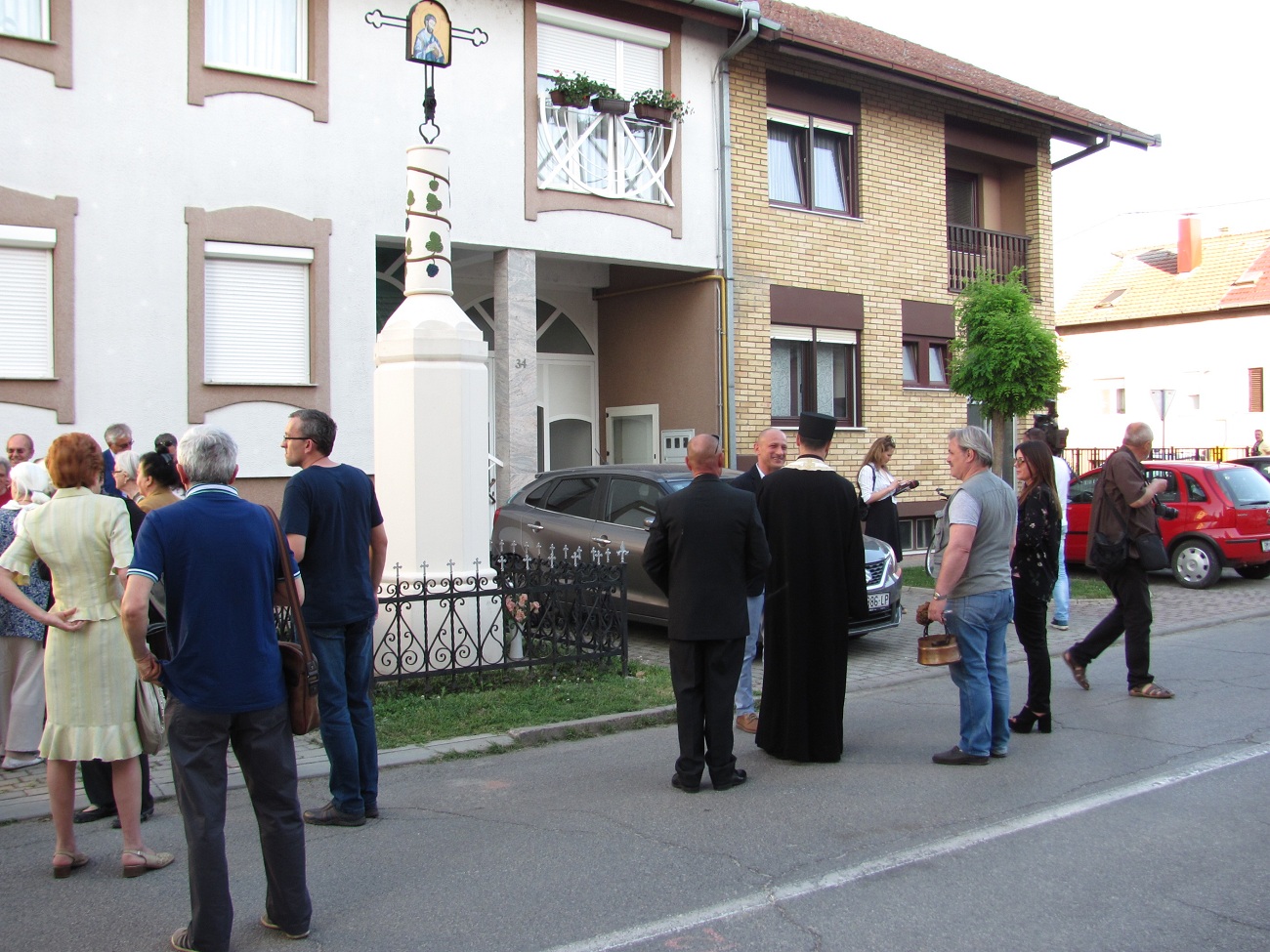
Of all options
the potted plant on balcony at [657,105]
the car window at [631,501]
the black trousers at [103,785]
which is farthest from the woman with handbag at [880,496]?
the black trousers at [103,785]

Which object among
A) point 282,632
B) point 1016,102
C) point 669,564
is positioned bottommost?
point 282,632

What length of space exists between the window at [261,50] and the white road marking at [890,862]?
34.8 feet

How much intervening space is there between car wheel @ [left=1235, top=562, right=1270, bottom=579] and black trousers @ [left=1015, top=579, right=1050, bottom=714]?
31.9 feet

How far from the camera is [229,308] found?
1248 centimetres

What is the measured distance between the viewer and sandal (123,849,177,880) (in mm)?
4898

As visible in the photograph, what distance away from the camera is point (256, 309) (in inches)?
497

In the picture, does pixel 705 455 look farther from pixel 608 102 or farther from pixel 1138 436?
pixel 608 102

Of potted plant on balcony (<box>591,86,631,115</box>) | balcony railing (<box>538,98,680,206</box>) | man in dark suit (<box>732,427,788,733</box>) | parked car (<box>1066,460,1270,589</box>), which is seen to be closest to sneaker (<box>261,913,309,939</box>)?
man in dark suit (<box>732,427,788,733</box>)

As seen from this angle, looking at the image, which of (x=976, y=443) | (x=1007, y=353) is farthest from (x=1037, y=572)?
(x=1007, y=353)

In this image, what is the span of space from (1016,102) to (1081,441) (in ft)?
92.3

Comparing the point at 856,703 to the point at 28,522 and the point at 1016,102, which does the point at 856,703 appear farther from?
the point at 1016,102

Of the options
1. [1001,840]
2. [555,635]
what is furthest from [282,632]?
[1001,840]

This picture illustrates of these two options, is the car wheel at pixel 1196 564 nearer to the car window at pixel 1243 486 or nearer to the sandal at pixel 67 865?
the car window at pixel 1243 486

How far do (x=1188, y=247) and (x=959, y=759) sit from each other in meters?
41.9
